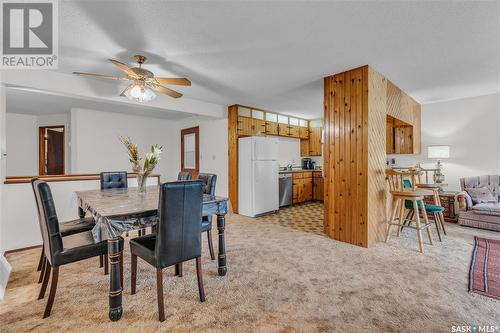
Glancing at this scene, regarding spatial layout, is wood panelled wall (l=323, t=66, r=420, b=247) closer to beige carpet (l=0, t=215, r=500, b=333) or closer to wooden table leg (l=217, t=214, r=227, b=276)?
beige carpet (l=0, t=215, r=500, b=333)

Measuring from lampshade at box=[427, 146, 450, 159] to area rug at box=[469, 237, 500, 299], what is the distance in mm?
1861

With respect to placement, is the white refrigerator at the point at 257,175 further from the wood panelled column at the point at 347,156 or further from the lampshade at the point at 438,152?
the lampshade at the point at 438,152

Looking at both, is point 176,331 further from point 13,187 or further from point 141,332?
point 13,187

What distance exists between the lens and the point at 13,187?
307 centimetres

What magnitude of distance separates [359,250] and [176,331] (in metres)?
2.35

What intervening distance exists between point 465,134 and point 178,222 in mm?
5776

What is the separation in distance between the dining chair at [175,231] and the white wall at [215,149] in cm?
344

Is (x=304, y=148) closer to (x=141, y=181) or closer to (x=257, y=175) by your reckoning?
(x=257, y=175)

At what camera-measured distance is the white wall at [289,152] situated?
264 inches

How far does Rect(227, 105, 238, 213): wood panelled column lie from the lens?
5.06 m

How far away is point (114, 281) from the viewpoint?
1699 mm

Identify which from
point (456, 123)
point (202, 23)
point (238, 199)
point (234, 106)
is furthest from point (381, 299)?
point (456, 123)
